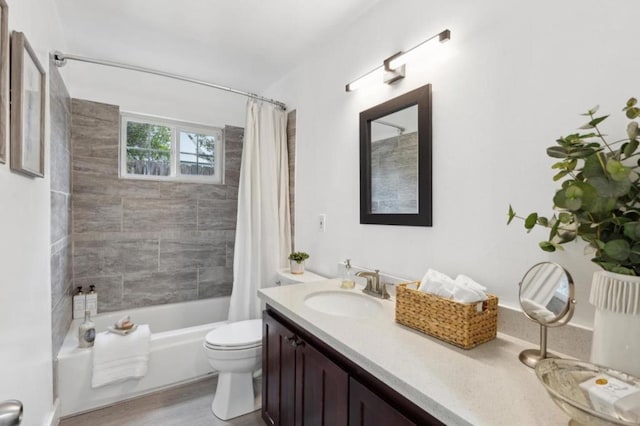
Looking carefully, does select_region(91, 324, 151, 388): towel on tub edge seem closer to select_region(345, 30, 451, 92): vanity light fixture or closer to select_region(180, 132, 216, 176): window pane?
select_region(180, 132, 216, 176): window pane

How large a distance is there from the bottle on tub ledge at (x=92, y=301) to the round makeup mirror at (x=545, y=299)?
2890mm

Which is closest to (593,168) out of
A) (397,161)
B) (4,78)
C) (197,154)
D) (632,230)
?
(632,230)

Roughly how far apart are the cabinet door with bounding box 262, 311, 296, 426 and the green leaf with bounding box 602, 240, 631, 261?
3.70ft

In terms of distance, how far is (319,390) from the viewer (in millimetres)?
1188

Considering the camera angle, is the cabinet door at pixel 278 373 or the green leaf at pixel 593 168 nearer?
the green leaf at pixel 593 168

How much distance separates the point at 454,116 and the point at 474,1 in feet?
1.51

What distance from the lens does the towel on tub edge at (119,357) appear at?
1.90 metres

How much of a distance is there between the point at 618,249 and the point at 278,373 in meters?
1.41

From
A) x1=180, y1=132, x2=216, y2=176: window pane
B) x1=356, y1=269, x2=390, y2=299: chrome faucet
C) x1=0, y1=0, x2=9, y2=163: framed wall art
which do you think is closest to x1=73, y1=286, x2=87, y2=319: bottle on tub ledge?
x1=180, y1=132, x2=216, y2=176: window pane

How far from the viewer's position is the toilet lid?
6.06 feet

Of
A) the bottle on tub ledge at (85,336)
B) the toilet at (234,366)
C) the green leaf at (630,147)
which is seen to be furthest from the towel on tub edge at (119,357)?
the green leaf at (630,147)

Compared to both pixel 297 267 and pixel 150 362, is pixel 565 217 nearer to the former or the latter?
pixel 297 267

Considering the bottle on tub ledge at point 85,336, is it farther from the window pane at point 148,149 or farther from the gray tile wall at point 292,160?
the gray tile wall at point 292,160

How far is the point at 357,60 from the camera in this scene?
6.11 ft
